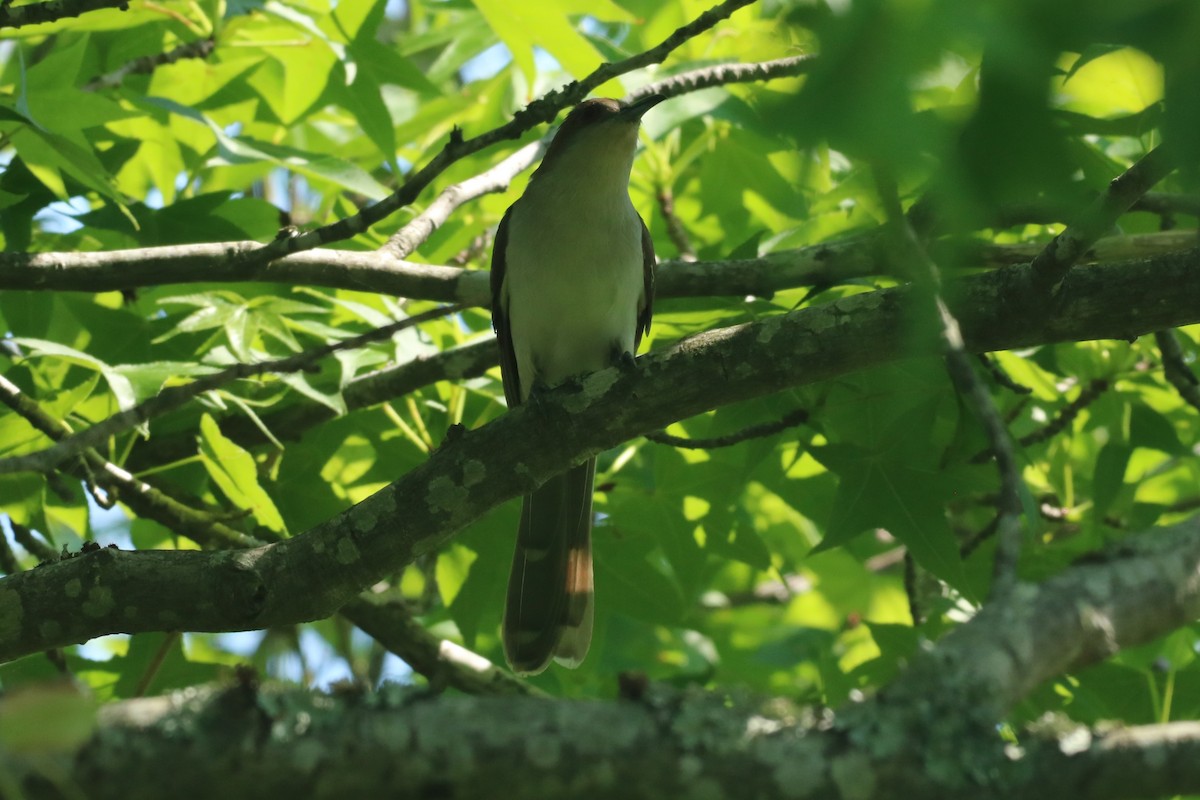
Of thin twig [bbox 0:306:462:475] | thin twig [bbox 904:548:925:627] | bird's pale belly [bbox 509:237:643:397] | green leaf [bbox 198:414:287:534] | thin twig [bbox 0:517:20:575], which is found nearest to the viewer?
thin twig [bbox 0:306:462:475]

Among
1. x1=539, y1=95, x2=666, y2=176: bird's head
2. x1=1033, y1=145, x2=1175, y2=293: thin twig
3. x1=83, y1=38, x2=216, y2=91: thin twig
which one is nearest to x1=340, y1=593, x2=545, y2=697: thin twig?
x1=539, y1=95, x2=666, y2=176: bird's head

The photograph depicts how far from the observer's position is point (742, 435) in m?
4.29

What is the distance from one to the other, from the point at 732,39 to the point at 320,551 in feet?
11.3

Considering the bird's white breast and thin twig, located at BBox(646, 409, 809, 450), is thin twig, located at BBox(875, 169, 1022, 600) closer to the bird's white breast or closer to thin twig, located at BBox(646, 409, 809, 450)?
thin twig, located at BBox(646, 409, 809, 450)

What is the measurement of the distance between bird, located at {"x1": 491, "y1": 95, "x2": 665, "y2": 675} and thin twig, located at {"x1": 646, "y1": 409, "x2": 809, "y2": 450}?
59 centimetres

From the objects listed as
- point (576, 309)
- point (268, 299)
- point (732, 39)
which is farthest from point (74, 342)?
point (732, 39)

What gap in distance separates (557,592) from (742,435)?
3.98ft

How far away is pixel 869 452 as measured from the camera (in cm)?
425

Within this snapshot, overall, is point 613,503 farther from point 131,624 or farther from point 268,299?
point 131,624

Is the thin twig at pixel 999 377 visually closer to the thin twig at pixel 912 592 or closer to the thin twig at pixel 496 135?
the thin twig at pixel 912 592

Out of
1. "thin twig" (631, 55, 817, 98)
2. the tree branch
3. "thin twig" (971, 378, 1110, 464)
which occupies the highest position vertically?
the tree branch

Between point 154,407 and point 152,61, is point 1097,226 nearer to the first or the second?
point 154,407

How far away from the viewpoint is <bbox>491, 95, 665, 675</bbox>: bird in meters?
4.96

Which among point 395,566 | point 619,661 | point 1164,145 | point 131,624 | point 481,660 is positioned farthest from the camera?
point 619,661
